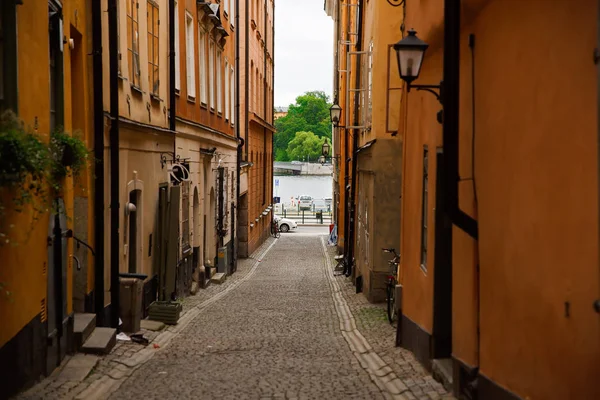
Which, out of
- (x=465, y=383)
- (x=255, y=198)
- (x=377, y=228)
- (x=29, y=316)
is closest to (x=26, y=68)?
(x=29, y=316)

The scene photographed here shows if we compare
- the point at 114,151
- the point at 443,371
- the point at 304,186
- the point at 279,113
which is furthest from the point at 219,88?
the point at 279,113

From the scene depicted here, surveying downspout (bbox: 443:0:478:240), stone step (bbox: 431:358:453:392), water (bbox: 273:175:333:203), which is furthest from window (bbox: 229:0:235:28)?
water (bbox: 273:175:333:203)

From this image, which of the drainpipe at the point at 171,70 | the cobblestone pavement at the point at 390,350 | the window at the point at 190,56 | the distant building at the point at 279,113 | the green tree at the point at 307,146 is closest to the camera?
the cobblestone pavement at the point at 390,350

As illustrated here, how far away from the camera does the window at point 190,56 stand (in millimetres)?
18859

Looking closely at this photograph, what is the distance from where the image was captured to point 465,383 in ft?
24.2

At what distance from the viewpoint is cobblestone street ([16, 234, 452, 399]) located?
8.33 m

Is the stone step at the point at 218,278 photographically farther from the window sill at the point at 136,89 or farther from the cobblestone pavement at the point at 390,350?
the window sill at the point at 136,89

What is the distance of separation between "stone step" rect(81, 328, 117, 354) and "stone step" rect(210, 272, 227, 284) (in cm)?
1139

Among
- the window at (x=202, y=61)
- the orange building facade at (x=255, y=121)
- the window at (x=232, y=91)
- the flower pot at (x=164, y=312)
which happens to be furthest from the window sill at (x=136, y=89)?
the orange building facade at (x=255, y=121)

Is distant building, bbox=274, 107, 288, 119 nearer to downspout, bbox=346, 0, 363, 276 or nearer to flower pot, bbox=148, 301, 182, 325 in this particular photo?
downspout, bbox=346, 0, 363, 276

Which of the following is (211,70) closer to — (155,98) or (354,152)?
(354,152)

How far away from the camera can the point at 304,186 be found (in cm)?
11644

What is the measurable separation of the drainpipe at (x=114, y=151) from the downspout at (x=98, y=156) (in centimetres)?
54

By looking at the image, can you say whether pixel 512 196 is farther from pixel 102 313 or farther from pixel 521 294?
pixel 102 313
